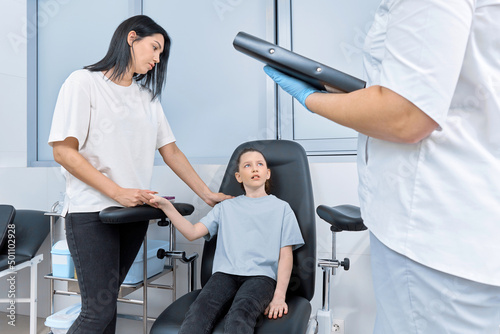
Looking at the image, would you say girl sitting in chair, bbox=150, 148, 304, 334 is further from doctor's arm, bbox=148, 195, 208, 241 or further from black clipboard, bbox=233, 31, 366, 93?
black clipboard, bbox=233, 31, 366, 93

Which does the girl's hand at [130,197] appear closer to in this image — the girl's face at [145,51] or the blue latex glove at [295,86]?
the girl's face at [145,51]

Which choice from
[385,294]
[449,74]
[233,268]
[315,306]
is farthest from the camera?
[315,306]

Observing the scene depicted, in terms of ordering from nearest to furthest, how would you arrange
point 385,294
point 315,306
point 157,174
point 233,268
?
1. point 385,294
2. point 233,268
3. point 315,306
4. point 157,174

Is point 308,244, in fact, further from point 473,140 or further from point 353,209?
point 473,140

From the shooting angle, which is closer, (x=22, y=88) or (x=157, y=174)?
(x=157, y=174)

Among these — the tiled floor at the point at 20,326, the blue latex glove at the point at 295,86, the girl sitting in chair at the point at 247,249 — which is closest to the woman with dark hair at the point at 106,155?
the girl sitting in chair at the point at 247,249

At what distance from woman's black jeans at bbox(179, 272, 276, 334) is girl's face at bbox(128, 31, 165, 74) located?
2.56ft

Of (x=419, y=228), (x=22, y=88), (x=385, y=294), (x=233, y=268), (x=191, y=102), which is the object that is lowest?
(x=233, y=268)

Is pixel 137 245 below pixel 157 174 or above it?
below

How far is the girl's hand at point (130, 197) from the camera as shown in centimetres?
110

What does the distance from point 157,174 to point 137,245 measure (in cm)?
62

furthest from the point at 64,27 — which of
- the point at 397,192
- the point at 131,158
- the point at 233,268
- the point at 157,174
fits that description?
the point at 397,192

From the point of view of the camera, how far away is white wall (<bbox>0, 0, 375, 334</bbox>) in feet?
5.02

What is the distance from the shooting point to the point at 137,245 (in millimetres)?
1247
